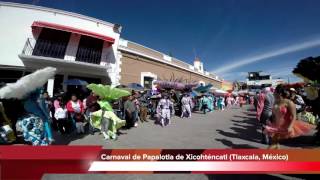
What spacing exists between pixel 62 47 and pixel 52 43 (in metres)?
0.69

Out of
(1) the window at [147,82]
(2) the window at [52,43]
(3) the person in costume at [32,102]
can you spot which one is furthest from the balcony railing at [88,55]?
(3) the person in costume at [32,102]

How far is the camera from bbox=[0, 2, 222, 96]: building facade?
44.4 feet

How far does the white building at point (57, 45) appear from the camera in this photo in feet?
44.3

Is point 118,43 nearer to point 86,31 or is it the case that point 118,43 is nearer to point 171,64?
point 86,31

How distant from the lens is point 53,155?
2.30m

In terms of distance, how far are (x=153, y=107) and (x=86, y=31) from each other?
25.0 feet

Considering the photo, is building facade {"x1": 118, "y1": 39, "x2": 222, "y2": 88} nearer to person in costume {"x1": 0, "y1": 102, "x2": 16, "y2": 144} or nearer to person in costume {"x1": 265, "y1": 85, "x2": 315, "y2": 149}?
person in costume {"x1": 0, "y1": 102, "x2": 16, "y2": 144}

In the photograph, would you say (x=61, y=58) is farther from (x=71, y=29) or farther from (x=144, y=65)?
(x=144, y=65)

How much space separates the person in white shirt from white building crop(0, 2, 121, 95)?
690 cm

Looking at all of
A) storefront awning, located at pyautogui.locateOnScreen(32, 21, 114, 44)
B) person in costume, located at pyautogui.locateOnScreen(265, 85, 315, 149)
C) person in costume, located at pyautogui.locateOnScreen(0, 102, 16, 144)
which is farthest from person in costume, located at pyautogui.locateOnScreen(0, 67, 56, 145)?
storefront awning, located at pyautogui.locateOnScreen(32, 21, 114, 44)

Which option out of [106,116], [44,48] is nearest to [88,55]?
[44,48]

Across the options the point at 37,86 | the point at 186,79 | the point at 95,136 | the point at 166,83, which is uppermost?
the point at 186,79

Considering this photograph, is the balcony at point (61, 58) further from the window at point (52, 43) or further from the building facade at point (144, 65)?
the building facade at point (144, 65)

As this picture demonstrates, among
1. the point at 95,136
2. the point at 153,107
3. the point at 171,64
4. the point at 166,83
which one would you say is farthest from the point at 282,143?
the point at 171,64
